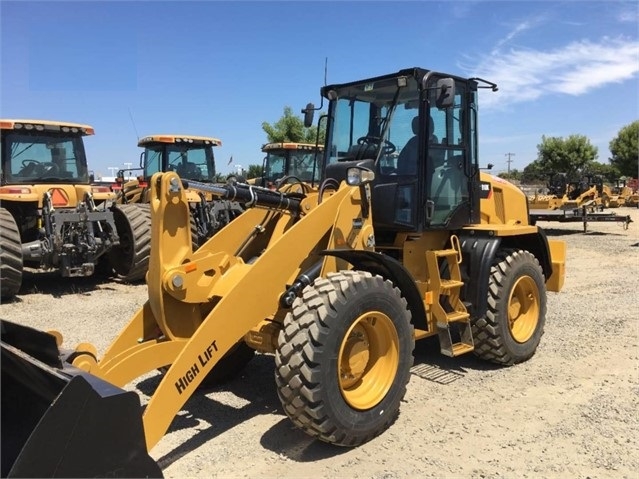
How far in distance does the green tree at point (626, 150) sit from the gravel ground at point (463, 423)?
46709 millimetres

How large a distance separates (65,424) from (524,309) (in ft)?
15.5

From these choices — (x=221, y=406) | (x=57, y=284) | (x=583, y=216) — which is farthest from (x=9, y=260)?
(x=583, y=216)

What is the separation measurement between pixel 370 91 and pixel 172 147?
8203 mm

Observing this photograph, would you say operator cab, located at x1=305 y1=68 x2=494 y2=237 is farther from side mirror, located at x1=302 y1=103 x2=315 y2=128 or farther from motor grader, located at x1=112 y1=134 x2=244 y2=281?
motor grader, located at x1=112 y1=134 x2=244 y2=281

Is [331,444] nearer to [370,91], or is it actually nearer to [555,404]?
[555,404]

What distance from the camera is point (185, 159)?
12.7 metres

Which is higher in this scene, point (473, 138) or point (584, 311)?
point (473, 138)

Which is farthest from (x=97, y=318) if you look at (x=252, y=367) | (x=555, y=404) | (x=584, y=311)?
(x=584, y=311)

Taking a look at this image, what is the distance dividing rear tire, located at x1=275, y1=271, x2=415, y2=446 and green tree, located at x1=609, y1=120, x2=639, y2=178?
164 feet

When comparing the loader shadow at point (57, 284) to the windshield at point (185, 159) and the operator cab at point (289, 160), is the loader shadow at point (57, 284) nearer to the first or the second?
the windshield at point (185, 159)

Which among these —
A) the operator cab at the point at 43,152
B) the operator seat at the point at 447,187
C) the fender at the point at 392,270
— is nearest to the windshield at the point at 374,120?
the operator seat at the point at 447,187

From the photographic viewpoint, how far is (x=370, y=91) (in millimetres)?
5258

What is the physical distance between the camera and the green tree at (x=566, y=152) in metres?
47.7

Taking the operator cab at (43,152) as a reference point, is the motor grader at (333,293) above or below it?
below
